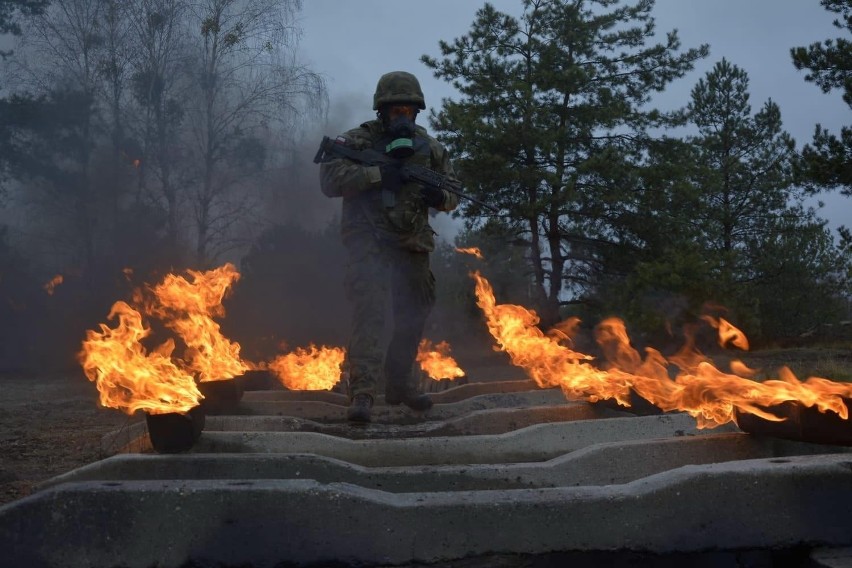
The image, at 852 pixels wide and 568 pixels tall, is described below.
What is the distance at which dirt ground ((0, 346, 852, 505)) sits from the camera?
530 centimetres

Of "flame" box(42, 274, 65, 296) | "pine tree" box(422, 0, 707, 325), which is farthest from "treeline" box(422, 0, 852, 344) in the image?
"flame" box(42, 274, 65, 296)

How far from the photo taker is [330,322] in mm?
23516

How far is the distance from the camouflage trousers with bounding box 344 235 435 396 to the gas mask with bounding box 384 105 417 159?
689 mm

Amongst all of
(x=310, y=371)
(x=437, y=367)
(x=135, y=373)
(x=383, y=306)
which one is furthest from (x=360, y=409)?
(x=437, y=367)

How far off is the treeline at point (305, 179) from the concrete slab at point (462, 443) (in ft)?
39.8

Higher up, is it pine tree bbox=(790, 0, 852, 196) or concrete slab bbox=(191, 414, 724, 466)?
pine tree bbox=(790, 0, 852, 196)

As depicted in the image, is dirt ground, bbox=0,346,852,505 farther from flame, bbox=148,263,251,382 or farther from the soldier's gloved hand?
the soldier's gloved hand

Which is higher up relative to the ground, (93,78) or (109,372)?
(93,78)

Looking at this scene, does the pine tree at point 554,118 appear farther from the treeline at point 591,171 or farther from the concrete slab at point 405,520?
the concrete slab at point 405,520

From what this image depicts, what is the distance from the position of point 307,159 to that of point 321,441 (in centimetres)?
2050

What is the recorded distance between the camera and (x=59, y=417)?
966cm

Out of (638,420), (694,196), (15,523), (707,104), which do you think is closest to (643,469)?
(638,420)

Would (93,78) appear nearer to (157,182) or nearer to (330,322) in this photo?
(157,182)

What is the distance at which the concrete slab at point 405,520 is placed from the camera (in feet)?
9.80
